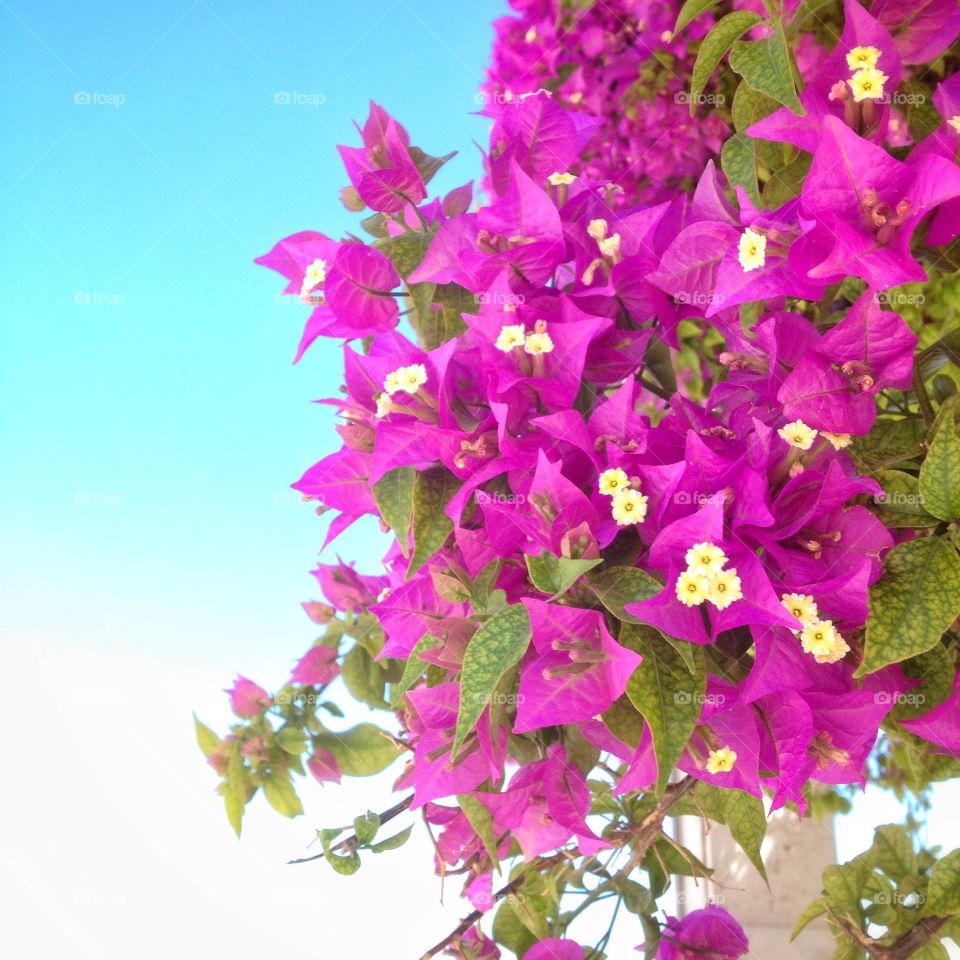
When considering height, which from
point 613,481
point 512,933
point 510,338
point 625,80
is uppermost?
point 625,80

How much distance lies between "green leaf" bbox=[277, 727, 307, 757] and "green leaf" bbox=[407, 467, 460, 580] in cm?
55

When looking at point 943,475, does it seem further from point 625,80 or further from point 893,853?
point 625,80

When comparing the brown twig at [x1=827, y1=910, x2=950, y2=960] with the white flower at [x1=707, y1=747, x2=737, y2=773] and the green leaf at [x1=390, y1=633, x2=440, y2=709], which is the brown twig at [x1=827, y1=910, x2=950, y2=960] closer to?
the white flower at [x1=707, y1=747, x2=737, y2=773]

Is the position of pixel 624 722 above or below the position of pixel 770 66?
below

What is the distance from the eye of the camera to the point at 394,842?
733 millimetres

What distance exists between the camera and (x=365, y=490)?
647 mm

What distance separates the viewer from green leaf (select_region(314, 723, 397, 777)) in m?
1.08

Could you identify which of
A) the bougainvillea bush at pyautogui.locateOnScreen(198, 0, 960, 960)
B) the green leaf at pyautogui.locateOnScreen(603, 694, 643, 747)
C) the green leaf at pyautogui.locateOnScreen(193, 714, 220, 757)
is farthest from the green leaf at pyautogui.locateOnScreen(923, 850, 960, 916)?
the green leaf at pyautogui.locateOnScreen(193, 714, 220, 757)

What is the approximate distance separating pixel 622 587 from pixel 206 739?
2.35 feet

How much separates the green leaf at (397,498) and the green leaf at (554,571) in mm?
105

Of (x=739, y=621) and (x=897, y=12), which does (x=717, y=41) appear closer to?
(x=897, y=12)

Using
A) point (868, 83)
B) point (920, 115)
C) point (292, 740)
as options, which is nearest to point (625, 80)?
point (920, 115)

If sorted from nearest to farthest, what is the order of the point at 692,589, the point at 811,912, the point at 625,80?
the point at 692,589 < the point at 811,912 < the point at 625,80

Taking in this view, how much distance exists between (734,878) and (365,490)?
2.85ft
